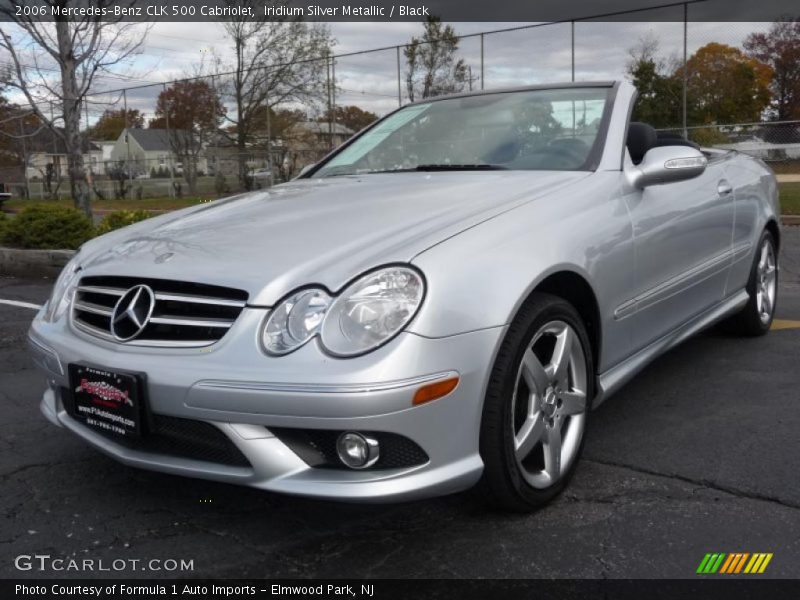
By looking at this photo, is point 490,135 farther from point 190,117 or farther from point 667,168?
point 190,117

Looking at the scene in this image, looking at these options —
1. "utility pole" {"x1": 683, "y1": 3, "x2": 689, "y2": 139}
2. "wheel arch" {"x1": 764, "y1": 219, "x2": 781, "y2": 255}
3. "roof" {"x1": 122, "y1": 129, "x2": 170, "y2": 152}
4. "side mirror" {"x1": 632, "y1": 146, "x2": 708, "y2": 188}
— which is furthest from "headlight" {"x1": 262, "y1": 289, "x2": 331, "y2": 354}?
"roof" {"x1": 122, "y1": 129, "x2": 170, "y2": 152}

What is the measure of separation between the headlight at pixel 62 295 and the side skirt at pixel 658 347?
1.94 m

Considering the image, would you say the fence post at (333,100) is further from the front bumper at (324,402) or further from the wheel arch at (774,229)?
the front bumper at (324,402)

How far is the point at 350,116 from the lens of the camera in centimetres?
2191

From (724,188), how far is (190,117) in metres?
23.6

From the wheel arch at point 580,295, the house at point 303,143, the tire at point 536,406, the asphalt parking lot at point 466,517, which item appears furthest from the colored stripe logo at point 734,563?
the house at point 303,143

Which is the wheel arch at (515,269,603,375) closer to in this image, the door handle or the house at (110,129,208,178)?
the door handle

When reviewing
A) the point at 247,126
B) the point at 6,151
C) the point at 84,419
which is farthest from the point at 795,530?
the point at 6,151

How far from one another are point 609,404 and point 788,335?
185 cm

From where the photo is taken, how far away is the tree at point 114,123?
25925 mm

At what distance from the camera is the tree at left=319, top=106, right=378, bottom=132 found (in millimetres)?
21031

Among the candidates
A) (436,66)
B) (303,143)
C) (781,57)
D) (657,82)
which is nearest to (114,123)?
(303,143)

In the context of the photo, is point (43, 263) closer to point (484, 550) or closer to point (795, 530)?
point (484, 550)

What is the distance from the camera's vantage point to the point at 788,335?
15.9 feet
